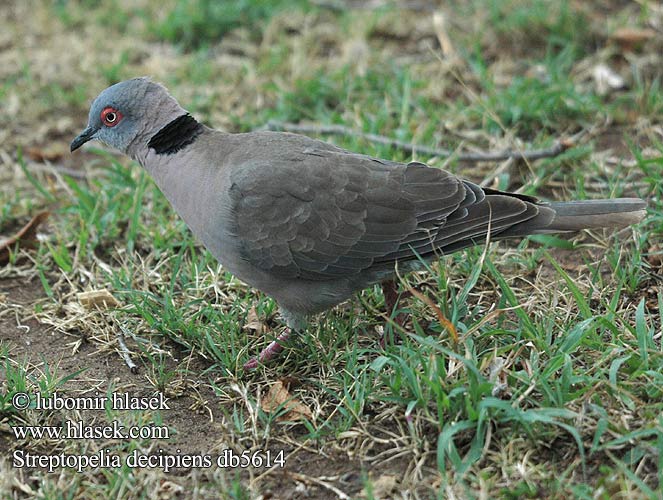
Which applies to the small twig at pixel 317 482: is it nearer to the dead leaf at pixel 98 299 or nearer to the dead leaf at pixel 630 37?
the dead leaf at pixel 98 299

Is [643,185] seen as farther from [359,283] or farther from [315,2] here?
[315,2]

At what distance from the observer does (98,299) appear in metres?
4.11

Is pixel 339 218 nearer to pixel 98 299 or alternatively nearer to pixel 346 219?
pixel 346 219

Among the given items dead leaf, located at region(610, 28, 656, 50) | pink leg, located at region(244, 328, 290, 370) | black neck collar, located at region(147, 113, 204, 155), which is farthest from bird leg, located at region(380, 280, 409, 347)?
dead leaf, located at region(610, 28, 656, 50)

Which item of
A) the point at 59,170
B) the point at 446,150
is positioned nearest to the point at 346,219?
the point at 446,150

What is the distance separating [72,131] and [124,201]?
1.27 meters

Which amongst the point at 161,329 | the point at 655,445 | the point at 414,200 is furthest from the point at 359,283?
the point at 655,445

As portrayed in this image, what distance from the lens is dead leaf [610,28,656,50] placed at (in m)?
5.96

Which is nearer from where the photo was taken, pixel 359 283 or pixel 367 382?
pixel 367 382

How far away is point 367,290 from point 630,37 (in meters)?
3.10

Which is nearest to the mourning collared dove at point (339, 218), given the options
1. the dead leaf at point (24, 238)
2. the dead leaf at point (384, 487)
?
the dead leaf at point (384, 487)

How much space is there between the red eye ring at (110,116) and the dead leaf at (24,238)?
895 mm

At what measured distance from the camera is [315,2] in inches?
275

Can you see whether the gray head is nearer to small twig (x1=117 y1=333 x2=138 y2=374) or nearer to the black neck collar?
the black neck collar
